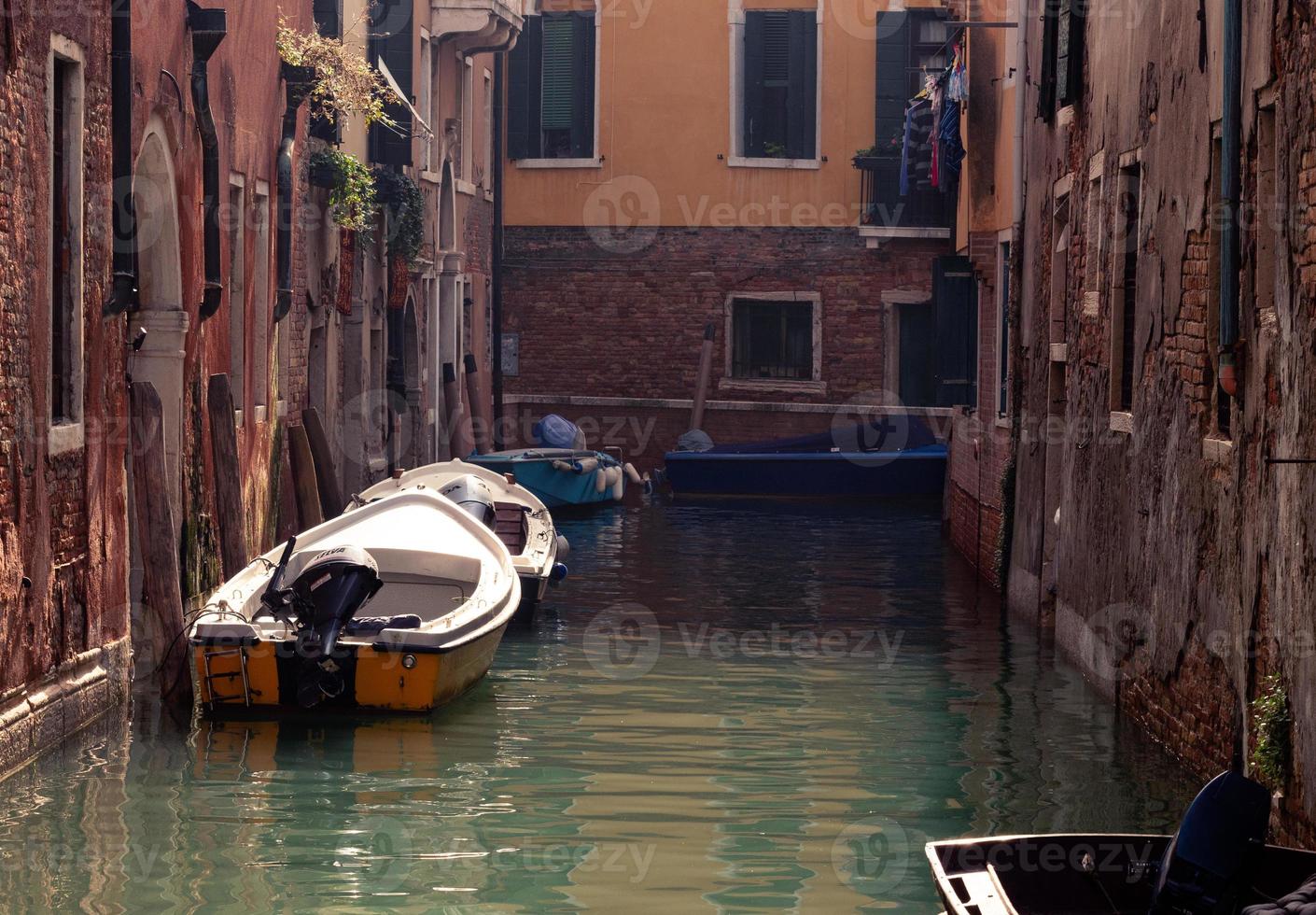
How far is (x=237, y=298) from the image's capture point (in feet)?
40.0

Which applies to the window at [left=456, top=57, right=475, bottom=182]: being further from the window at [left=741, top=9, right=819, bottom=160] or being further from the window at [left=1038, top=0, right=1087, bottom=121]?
the window at [left=1038, top=0, right=1087, bottom=121]

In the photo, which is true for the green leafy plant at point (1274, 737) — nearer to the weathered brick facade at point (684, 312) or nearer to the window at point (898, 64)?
the weathered brick facade at point (684, 312)

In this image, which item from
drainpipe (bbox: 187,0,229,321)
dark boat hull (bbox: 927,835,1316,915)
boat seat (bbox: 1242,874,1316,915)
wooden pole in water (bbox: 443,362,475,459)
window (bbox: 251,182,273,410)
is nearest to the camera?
boat seat (bbox: 1242,874,1316,915)

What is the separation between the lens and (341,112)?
1477 centimetres

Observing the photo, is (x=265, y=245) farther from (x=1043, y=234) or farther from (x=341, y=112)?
(x=1043, y=234)

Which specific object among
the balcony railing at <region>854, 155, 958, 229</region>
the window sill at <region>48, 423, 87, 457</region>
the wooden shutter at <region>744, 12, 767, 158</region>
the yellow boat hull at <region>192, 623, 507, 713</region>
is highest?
the wooden shutter at <region>744, 12, 767, 158</region>

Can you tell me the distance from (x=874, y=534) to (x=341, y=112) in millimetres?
6307

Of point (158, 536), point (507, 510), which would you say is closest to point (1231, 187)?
point (158, 536)

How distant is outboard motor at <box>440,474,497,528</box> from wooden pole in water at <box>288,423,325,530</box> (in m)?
0.87

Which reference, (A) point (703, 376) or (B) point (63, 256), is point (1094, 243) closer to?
(B) point (63, 256)

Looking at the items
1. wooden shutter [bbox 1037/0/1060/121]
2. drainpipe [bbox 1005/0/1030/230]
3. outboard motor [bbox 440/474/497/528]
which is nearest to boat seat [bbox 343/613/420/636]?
outboard motor [bbox 440/474/497/528]

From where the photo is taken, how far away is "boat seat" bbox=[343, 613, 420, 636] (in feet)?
29.9

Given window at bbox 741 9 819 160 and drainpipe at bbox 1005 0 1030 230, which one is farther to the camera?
window at bbox 741 9 819 160

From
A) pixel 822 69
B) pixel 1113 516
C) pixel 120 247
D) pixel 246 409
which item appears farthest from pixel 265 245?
pixel 822 69
